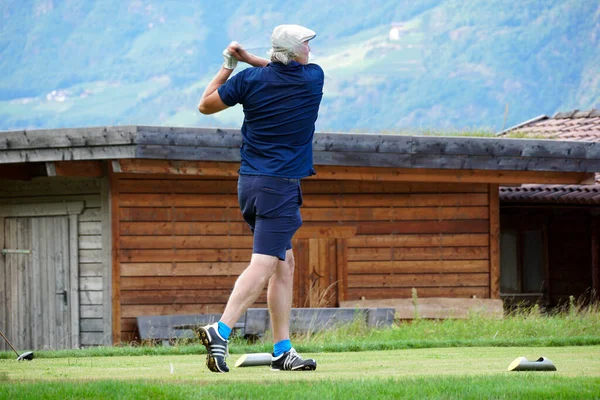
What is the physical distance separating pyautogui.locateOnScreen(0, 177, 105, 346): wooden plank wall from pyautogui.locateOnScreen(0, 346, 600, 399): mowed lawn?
7.72 meters

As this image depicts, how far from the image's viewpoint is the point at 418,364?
636cm

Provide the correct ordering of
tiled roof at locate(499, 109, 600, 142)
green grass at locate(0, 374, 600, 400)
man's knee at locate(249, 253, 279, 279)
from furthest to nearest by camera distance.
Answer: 1. tiled roof at locate(499, 109, 600, 142)
2. man's knee at locate(249, 253, 279, 279)
3. green grass at locate(0, 374, 600, 400)

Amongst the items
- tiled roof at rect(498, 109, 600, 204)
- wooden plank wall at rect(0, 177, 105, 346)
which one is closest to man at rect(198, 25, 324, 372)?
wooden plank wall at rect(0, 177, 105, 346)

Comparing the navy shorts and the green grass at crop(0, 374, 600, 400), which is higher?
the navy shorts

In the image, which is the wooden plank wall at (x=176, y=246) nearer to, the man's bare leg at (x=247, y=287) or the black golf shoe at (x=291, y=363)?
the black golf shoe at (x=291, y=363)

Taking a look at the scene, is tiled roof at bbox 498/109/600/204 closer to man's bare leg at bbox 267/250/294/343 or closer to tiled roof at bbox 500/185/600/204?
tiled roof at bbox 500/185/600/204

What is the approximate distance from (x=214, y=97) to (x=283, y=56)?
1.44 ft

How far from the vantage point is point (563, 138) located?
2219 centimetres

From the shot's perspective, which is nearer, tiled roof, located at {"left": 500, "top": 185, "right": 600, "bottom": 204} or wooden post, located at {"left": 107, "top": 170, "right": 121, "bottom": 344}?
wooden post, located at {"left": 107, "top": 170, "right": 121, "bottom": 344}

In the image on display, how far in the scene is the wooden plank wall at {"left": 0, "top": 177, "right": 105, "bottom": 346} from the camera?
14.6 meters

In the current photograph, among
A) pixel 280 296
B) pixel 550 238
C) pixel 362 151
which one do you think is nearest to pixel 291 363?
pixel 280 296

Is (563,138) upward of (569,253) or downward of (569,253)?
upward

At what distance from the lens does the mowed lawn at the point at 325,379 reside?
478 cm

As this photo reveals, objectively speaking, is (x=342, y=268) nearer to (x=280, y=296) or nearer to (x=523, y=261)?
(x=280, y=296)
